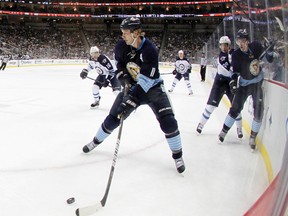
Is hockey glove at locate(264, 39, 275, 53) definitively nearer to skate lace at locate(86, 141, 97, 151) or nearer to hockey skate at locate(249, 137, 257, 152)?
hockey skate at locate(249, 137, 257, 152)

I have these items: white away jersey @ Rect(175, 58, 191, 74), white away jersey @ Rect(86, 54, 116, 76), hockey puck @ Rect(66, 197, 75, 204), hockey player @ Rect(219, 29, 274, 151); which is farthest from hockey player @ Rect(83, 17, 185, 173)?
white away jersey @ Rect(175, 58, 191, 74)

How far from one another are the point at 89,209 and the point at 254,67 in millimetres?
2069

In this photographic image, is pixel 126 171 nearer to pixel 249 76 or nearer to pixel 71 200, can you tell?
pixel 71 200

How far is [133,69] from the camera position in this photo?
287 cm

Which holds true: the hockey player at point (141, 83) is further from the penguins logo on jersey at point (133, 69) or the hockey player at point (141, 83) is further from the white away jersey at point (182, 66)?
the white away jersey at point (182, 66)

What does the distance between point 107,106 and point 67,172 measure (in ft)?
11.4

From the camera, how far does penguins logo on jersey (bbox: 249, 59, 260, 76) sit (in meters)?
3.00

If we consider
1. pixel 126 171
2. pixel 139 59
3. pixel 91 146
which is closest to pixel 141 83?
pixel 139 59

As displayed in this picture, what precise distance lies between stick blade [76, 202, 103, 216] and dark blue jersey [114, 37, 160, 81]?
1090 mm

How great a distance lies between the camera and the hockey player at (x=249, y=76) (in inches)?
117

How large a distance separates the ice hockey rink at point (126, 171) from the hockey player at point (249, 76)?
1.20 ft

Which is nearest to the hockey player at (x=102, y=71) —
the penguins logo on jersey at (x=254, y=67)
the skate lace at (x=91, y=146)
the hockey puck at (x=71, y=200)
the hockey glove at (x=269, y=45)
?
the skate lace at (x=91, y=146)

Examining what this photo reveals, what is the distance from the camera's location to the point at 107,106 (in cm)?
606

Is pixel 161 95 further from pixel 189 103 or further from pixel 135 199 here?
pixel 189 103
